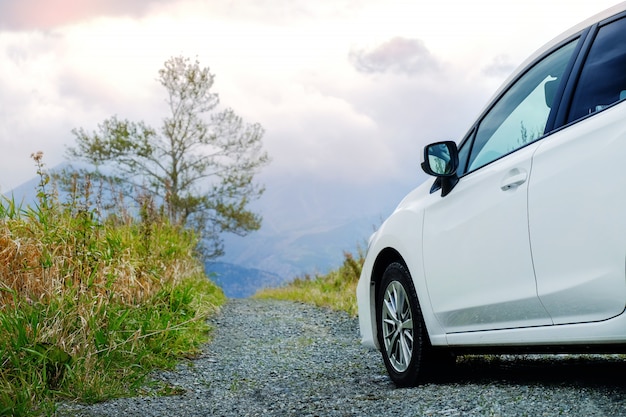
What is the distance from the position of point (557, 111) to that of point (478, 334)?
1.27 meters

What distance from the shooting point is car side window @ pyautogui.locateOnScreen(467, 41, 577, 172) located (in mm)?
3633

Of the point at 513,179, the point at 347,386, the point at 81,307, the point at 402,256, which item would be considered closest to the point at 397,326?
the point at 402,256

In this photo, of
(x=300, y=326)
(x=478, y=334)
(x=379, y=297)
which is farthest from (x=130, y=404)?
(x=300, y=326)

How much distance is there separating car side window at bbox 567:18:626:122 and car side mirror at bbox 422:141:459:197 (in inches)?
36.9

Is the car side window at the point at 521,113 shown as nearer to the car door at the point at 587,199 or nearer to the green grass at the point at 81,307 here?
the car door at the point at 587,199

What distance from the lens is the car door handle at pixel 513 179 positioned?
3447 millimetres

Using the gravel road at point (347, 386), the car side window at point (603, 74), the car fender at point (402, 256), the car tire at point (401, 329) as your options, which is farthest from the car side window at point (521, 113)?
the gravel road at point (347, 386)

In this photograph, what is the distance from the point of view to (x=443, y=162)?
4242 millimetres

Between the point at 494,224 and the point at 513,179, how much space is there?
0.27 m

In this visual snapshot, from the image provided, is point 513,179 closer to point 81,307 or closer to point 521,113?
point 521,113

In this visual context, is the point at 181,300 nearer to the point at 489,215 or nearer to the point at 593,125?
the point at 489,215

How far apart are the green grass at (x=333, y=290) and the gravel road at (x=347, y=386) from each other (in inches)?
118

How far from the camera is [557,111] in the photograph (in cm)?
346

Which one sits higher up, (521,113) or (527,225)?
(521,113)
